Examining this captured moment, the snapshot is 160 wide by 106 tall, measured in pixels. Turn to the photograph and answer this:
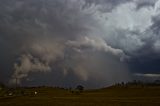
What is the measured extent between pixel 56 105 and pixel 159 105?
24.5m

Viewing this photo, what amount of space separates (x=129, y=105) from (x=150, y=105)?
4714 mm

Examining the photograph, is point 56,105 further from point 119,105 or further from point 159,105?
point 159,105

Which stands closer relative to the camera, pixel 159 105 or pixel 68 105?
pixel 159 105

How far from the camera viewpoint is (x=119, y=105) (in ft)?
224

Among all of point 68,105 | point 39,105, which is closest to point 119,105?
point 68,105

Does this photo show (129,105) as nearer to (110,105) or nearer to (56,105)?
(110,105)

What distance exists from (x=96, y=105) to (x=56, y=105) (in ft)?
32.9

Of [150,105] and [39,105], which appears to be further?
[39,105]

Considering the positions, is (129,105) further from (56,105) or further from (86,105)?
(56,105)

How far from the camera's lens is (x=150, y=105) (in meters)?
66.1

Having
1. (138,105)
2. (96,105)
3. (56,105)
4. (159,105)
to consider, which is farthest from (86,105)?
(159,105)

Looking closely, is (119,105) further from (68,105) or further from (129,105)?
(68,105)

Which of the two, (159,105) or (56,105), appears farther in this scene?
(56,105)

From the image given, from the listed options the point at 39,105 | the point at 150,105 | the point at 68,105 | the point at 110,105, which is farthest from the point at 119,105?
the point at 39,105
